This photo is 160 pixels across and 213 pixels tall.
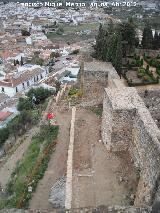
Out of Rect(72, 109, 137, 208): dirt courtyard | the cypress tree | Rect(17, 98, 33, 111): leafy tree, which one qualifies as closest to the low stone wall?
Rect(72, 109, 137, 208): dirt courtyard

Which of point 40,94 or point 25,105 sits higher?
point 40,94

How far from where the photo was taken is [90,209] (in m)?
7.75

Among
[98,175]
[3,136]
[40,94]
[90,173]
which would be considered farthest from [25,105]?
[98,175]

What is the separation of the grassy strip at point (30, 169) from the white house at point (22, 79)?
77.8 feet

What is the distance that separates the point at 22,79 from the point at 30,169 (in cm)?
2948

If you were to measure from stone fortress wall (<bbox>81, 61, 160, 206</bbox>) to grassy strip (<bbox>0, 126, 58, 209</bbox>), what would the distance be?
10.1ft

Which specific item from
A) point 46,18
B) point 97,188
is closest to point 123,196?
point 97,188

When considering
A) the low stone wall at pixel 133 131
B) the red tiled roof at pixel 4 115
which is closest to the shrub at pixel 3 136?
the red tiled roof at pixel 4 115

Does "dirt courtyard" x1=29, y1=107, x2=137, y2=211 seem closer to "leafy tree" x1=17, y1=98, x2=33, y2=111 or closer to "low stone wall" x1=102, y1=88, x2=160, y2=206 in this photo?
"low stone wall" x1=102, y1=88, x2=160, y2=206

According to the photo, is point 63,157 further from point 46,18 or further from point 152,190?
point 46,18

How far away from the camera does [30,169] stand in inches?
676

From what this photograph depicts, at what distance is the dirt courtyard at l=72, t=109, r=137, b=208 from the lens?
1274cm

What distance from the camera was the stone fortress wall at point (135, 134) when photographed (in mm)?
11297

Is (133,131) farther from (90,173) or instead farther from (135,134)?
(90,173)
